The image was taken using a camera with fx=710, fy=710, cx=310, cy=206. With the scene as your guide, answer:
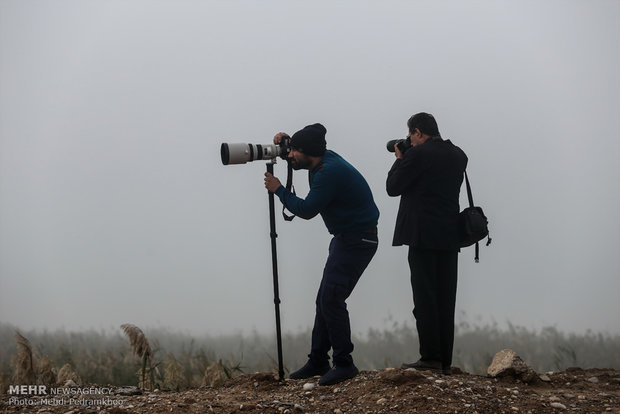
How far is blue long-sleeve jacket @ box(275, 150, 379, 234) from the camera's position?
629 cm

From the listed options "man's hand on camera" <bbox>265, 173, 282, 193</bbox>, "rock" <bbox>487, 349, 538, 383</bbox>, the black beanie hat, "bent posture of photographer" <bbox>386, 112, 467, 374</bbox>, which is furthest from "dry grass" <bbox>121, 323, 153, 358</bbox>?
"rock" <bbox>487, 349, 538, 383</bbox>

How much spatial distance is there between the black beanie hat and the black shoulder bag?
1479 mm

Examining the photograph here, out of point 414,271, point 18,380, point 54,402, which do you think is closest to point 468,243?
point 414,271

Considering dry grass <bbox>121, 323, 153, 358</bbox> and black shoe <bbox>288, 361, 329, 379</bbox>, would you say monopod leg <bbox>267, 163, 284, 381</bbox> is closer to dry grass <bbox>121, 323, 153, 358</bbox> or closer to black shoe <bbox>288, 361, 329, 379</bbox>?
black shoe <bbox>288, 361, 329, 379</bbox>

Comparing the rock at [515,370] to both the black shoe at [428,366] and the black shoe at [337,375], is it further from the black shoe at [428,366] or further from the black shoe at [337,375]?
the black shoe at [337,375]

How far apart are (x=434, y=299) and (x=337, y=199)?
4.29 feet

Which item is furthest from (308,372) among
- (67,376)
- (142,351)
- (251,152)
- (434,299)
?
(67,376)

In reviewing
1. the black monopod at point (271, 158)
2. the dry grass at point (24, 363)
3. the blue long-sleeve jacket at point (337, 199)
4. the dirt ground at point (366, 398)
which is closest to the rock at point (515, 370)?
the dirt ground at point (366, 398)

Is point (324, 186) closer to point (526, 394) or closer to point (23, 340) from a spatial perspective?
point (526, 394)

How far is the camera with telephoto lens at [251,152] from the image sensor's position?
21.4 ft

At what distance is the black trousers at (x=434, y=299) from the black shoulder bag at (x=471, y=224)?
0.61 ft

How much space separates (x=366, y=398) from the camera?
19.6 feet

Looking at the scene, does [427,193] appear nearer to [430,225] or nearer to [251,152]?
[430,225]

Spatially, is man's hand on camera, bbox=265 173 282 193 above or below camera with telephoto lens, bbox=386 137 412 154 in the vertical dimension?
below
